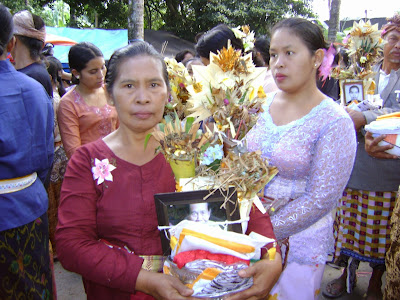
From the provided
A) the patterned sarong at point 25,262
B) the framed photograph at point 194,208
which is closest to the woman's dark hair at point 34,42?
the patterned sarong at point 25,262

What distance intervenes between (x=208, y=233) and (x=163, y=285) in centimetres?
27

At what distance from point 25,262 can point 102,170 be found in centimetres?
100

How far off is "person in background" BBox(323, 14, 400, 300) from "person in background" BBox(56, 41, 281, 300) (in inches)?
69.8

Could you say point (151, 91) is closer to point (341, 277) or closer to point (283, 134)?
point (283, 134)

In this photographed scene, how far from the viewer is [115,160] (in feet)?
4.79

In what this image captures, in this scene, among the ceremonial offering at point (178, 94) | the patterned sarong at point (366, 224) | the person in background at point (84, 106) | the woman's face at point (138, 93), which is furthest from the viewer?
the person in background at point (84, 106)

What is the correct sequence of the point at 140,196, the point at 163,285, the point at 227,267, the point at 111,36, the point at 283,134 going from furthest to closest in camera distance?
the point at 111,36 < the point at 283,134 < the point at 140,196 < the point at 163,285 < the point at 227,267

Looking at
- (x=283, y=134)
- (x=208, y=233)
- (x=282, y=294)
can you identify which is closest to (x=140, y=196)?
(x=208, y=233)

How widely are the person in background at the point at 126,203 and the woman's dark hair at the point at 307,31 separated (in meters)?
0.77

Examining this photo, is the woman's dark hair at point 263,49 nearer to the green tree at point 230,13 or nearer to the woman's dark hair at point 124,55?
the woman's dark hair at point 124,55

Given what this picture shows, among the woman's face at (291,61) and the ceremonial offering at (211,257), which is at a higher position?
the woman's face at (291,61)

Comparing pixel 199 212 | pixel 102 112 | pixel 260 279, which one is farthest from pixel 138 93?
pixel 102 112

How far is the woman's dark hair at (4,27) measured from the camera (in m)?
1.87

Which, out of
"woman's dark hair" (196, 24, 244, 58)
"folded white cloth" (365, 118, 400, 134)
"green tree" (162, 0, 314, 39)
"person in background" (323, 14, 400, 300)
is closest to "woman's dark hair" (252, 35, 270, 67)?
"woman's dark hair" (196, 24, 244, 58)
